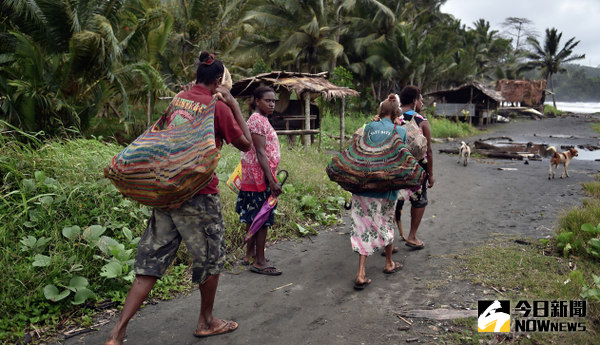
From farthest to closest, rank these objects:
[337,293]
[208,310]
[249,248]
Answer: [249,248], [337,293], [208,310]

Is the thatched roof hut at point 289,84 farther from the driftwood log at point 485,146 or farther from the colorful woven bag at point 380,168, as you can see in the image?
the driftwood log at point 485,146

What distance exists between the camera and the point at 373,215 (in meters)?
3.74

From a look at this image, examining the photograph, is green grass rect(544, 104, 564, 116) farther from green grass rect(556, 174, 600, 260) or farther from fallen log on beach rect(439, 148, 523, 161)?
green grass rect(556, 174, 600, 260)

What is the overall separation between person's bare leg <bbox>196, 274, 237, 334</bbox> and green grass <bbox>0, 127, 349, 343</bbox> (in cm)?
80

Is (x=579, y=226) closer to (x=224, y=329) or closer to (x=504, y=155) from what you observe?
(x=224, y=329)

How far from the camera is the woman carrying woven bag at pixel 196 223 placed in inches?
98.2

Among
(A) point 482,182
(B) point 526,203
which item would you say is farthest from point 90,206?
(A) point 482,182

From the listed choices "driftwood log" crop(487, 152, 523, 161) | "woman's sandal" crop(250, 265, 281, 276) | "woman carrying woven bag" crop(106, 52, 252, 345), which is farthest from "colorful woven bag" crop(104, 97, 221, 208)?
"driftwood log" crop(487, 152, 523, 161)

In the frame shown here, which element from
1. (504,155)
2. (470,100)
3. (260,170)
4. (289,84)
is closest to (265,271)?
(260,170)

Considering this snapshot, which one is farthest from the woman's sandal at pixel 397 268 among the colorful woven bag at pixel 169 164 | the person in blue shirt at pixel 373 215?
the colorful woven bag at pixel 169 164

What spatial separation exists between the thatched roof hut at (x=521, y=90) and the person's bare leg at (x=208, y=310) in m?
43.6

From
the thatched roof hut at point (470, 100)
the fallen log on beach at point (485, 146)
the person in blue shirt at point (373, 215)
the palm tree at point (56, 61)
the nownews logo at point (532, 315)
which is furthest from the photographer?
the thatched roof hut at point (470, 100)

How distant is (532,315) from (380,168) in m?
1.67

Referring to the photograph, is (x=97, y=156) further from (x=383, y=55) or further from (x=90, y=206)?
(x=383, y=55)
